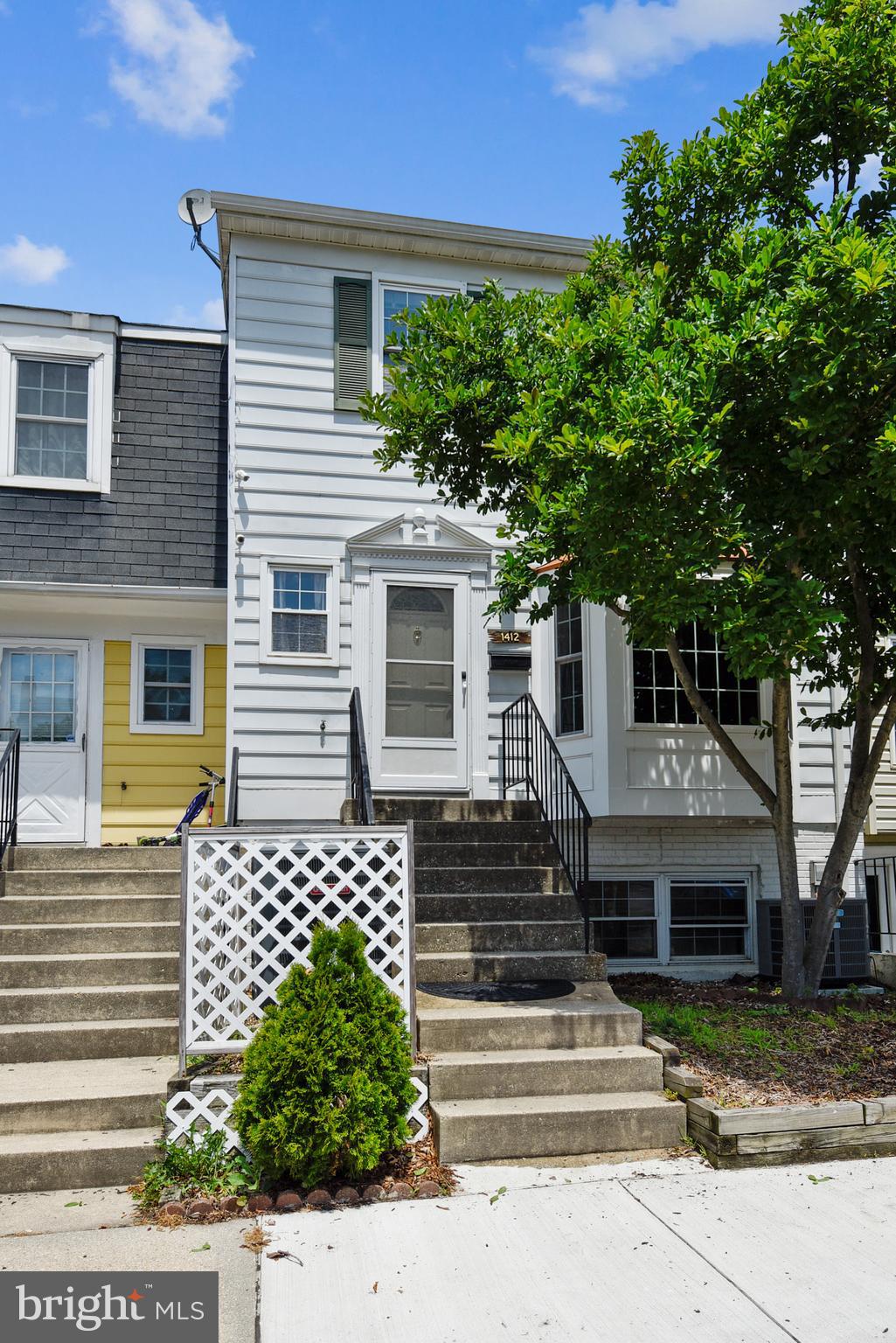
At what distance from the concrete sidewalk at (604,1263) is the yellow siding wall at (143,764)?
5.87m

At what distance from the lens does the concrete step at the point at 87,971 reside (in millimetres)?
6180

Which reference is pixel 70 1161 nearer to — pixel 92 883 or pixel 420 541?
pixel 92 883

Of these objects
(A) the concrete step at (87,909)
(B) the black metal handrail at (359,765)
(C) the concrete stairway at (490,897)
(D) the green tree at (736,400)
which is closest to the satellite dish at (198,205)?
(D) the green tree at (736,400)

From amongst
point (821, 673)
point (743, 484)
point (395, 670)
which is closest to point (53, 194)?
point (395, 670)

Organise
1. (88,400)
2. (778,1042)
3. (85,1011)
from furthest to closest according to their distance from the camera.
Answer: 1. (88,400)
2. (778,1042)
3. (85,1011)

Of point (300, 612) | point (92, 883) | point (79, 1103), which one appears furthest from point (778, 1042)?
point (300, 612)

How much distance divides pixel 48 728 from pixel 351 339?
4.64m

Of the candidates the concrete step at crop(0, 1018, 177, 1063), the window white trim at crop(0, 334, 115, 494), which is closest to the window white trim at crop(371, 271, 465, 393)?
the window white trim at crop(0, 334, 115, 494)

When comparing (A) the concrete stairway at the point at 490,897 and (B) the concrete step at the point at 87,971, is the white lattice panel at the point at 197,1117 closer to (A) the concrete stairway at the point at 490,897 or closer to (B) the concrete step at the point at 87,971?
(B) the concrete step at the point at 87,971

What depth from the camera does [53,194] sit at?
33.8ft

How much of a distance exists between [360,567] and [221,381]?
9.10 ft

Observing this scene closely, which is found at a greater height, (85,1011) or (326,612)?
(326,612)

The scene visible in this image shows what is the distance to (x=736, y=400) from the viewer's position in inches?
247

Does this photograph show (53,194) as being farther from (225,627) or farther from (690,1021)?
(690,1021)
